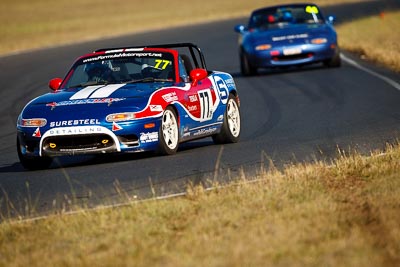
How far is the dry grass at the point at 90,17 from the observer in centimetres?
4744

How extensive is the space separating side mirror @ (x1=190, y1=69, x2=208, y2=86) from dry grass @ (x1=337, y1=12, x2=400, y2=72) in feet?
35.2

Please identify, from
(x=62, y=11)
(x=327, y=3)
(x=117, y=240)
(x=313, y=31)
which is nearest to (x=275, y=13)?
(x=313, y=31)

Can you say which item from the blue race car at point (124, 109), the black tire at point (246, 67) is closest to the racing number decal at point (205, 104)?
the blue race car at point (124, 109)

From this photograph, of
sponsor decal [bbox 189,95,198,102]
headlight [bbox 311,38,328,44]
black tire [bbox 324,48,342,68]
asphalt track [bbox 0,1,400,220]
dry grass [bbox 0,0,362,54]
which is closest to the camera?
asphalt track [bbox 0,1,400,220]

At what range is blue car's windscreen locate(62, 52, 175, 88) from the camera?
13141mm

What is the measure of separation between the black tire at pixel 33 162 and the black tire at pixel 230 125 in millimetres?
2510

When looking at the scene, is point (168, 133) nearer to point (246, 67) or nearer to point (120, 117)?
point (120, 117)

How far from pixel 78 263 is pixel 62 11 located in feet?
230

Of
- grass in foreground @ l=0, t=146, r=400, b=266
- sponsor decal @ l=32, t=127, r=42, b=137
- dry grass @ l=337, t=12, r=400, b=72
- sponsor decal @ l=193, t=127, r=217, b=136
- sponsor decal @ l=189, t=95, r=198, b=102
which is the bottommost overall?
dry grass @ l=337, t=12, r=400, b=72

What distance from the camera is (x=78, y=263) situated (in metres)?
6.89

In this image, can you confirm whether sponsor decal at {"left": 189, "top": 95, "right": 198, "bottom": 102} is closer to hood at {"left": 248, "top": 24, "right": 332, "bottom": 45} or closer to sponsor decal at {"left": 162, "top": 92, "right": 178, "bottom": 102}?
sponsor decal at {"left": 162, "top": 92, "right": 178, "bottom": 102}

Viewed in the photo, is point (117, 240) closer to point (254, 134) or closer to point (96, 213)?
point (96, 213)

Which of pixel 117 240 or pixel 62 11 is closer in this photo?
pixel 117 240

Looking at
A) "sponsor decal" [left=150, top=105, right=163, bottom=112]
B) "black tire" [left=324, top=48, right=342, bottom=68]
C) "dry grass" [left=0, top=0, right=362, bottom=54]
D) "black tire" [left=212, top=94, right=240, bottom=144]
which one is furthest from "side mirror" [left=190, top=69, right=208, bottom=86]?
"dry grass" [left=0, top=0, right=362, bottom=54]
